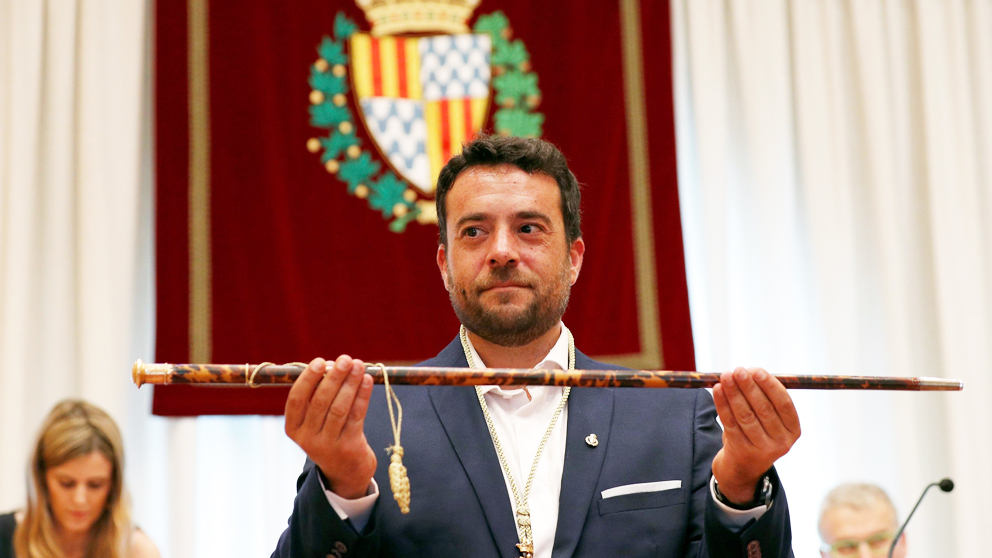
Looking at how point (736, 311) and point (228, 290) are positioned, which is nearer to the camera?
point (228, 290)

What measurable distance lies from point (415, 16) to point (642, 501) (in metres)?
2.64

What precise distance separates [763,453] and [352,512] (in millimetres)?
791

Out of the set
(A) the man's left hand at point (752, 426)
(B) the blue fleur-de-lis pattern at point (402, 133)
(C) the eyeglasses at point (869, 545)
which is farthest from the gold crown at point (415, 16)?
(A) the man's left hand at point (752, 426)

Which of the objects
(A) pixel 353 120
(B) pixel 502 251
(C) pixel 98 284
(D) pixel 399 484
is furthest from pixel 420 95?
(D) pixel 399 484

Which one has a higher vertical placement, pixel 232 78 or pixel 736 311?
pixel 232 78

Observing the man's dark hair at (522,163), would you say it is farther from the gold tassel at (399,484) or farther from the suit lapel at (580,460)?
the gold tassel at (399,484)

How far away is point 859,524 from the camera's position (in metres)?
3.21

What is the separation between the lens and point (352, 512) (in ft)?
6.02

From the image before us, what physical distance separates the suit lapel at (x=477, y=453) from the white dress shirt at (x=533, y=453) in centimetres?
3

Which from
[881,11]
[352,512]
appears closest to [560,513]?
[352,512]

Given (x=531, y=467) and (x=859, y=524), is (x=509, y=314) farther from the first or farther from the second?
(x=859, y=524)

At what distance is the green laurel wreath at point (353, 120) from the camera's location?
399cm

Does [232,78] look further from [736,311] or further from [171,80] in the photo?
[736,311]

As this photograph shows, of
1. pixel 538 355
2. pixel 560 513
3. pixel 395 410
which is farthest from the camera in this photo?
pixel 538 355
